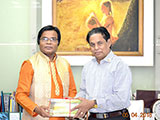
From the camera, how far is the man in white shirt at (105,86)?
189cm

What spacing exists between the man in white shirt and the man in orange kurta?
1.27 feet

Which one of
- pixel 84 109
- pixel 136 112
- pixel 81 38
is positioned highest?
pixel 81 38

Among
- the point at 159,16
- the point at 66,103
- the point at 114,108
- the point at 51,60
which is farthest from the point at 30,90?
the point at 159,16

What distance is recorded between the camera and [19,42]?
3.15m

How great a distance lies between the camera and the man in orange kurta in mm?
2254

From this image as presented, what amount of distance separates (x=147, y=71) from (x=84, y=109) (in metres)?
1.47

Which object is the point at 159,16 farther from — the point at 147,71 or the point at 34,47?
the point at 34,47

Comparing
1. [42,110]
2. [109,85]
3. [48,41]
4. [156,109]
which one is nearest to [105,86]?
[109,85]

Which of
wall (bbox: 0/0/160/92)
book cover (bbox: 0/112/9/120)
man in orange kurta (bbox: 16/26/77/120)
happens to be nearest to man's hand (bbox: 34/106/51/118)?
man in orange kurta (bbox: 16/26/77/120)

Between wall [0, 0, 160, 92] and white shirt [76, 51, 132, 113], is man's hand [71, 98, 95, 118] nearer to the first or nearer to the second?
white shirt [76, 51, 132, 113]

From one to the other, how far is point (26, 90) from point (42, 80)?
0.18 meters

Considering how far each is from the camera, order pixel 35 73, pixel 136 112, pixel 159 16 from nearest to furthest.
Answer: pixel 35 73, pixel 136 112, pixel 159 16

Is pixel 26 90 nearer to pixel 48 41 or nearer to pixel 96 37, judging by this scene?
pixel 48 41

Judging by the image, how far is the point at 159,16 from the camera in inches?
120
